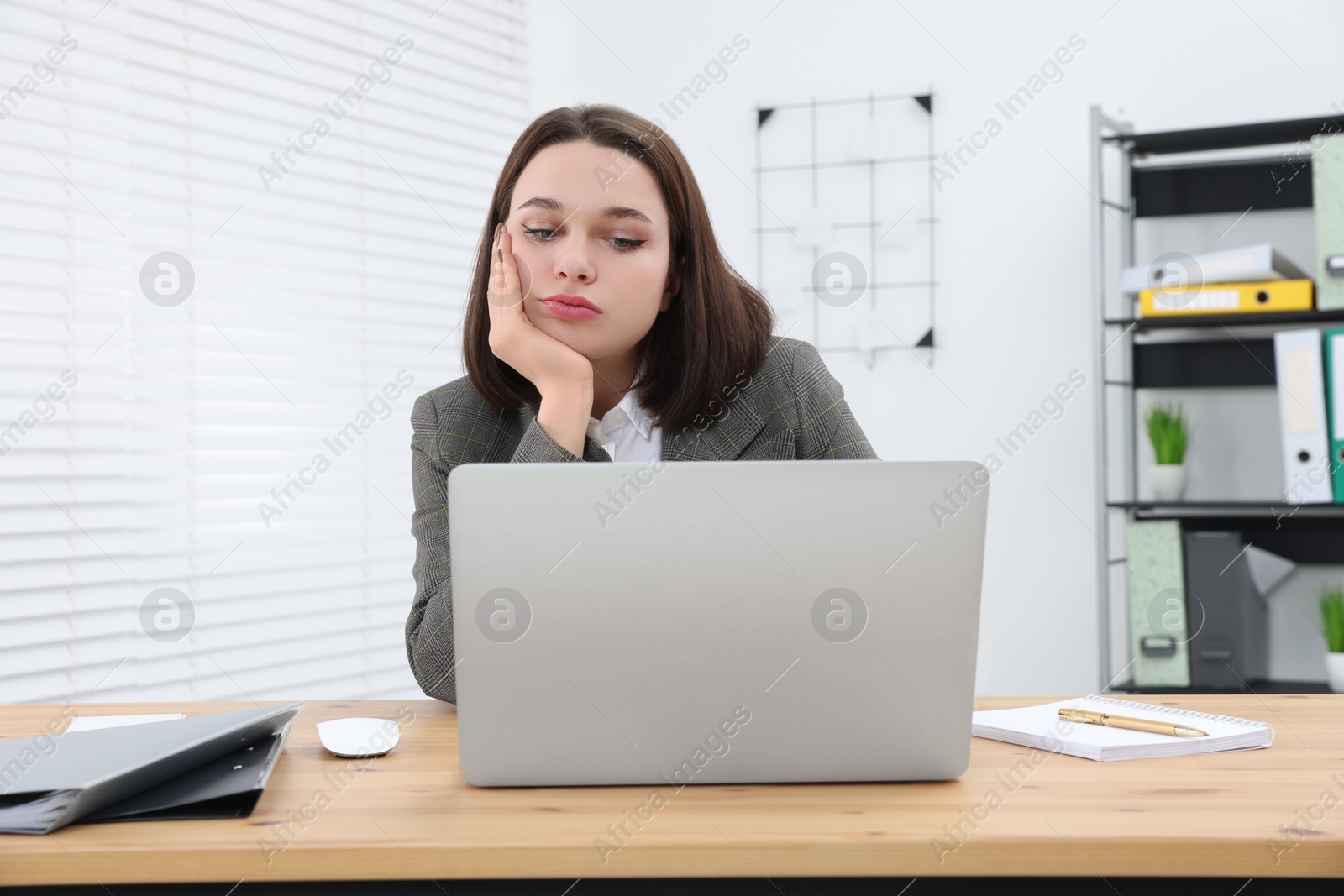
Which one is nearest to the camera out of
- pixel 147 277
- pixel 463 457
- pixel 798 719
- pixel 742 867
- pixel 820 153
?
pixel 742 867

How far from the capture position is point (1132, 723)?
1036 millimetres

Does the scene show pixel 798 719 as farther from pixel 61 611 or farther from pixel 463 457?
pixel 61 611

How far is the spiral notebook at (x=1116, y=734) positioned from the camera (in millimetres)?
959

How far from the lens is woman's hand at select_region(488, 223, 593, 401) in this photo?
4.21 feet

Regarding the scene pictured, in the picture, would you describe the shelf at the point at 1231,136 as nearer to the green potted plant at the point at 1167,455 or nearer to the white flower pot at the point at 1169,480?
the green potted plant at the point at 1167,455

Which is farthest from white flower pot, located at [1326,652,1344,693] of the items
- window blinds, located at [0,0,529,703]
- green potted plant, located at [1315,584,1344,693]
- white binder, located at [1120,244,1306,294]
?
window blinds, located at [0,0,529,703]

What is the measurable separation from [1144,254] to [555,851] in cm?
261

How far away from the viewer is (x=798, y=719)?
0.84 metres

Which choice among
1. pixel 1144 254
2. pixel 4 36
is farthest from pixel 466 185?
pixel 1144 254

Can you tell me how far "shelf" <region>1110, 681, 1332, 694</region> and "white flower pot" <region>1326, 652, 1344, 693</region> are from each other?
0.06 metres

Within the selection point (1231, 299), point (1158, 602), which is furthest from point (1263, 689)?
point (1231, 299)

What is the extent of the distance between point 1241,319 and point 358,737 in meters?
2.23

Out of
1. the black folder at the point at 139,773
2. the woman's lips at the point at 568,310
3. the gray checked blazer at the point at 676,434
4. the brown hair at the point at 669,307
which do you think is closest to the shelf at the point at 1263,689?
the gray checked blazer at the point at 676,434

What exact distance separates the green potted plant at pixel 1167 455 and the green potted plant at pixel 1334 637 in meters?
0.38
